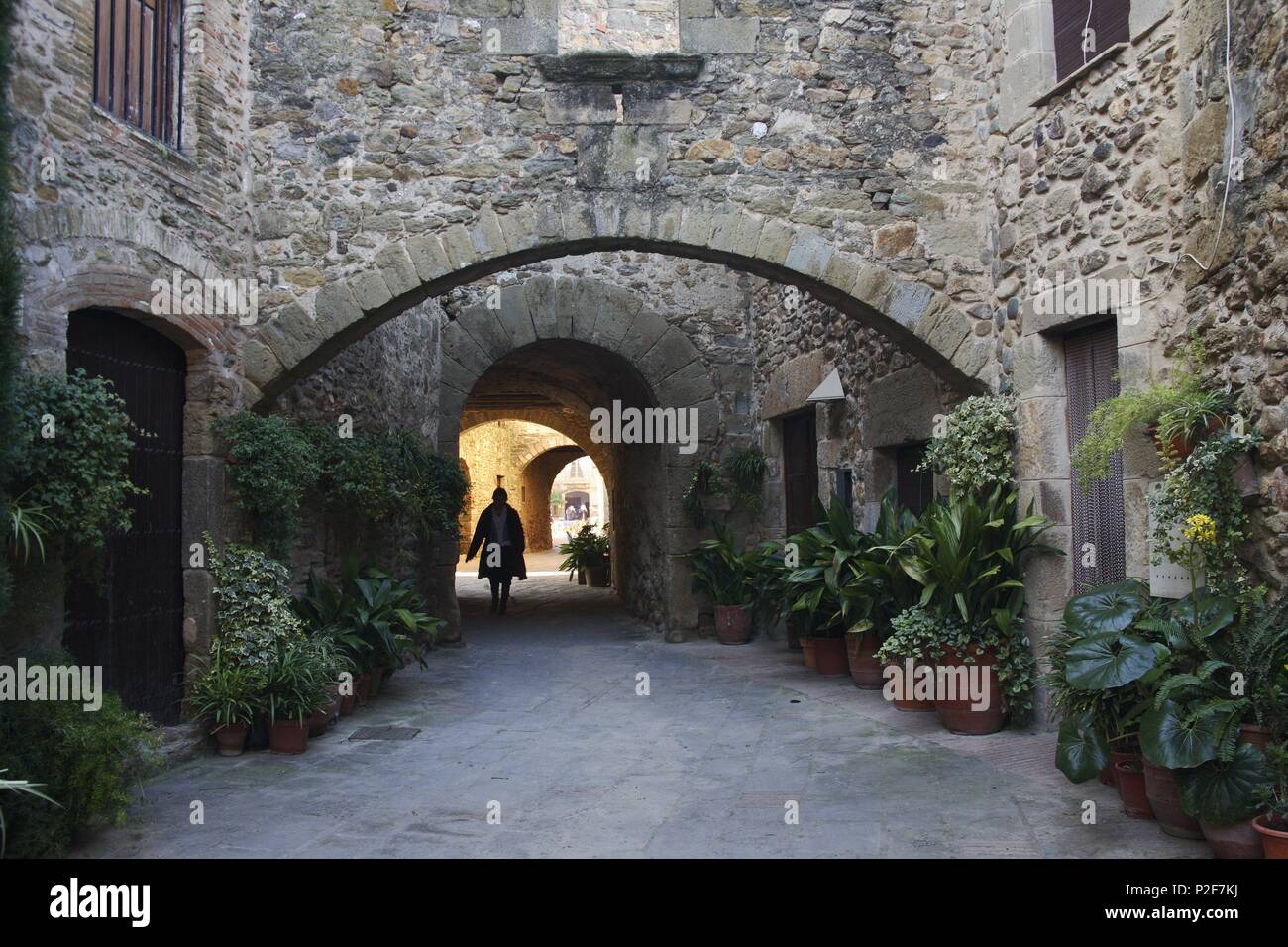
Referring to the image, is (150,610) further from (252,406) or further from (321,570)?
(321,570)

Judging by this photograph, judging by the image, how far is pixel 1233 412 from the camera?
3.79 m

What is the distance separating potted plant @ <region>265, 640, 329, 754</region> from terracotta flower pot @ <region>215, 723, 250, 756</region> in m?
0.15

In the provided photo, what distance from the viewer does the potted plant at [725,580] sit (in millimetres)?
9008

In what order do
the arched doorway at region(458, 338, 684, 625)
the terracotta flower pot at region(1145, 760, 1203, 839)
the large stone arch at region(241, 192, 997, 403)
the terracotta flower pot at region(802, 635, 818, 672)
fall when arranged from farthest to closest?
1. the arched doorway at region(458, 338, 684, 625)
2. the terracotta flower pot at region(802, 635, 818, 672)
3. the large stone arch at region(241, 192, 997, 403)
4. the terracotta flower pot at region(1145, 760, 1203, 839)

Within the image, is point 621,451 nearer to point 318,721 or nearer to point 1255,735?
point 318,721

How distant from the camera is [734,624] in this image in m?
9.03

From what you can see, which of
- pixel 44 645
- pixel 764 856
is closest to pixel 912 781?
pixel 764 856

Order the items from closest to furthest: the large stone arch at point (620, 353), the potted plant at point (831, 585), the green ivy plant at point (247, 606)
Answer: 1. the green ivy plant at point (247, 606)
2. the potted plant at point (831, 585)
3. the large stone arch at point (620, 353)

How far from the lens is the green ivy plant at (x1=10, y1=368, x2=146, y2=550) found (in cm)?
366

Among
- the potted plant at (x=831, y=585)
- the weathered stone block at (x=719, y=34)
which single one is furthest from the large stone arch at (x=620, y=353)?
the weathered stone block at (x=719, y=34)

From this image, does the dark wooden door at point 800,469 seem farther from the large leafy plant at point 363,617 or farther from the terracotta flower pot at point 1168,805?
the terracotta flower pot at point 1168,805

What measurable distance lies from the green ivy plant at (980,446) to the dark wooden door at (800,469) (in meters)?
2.91
